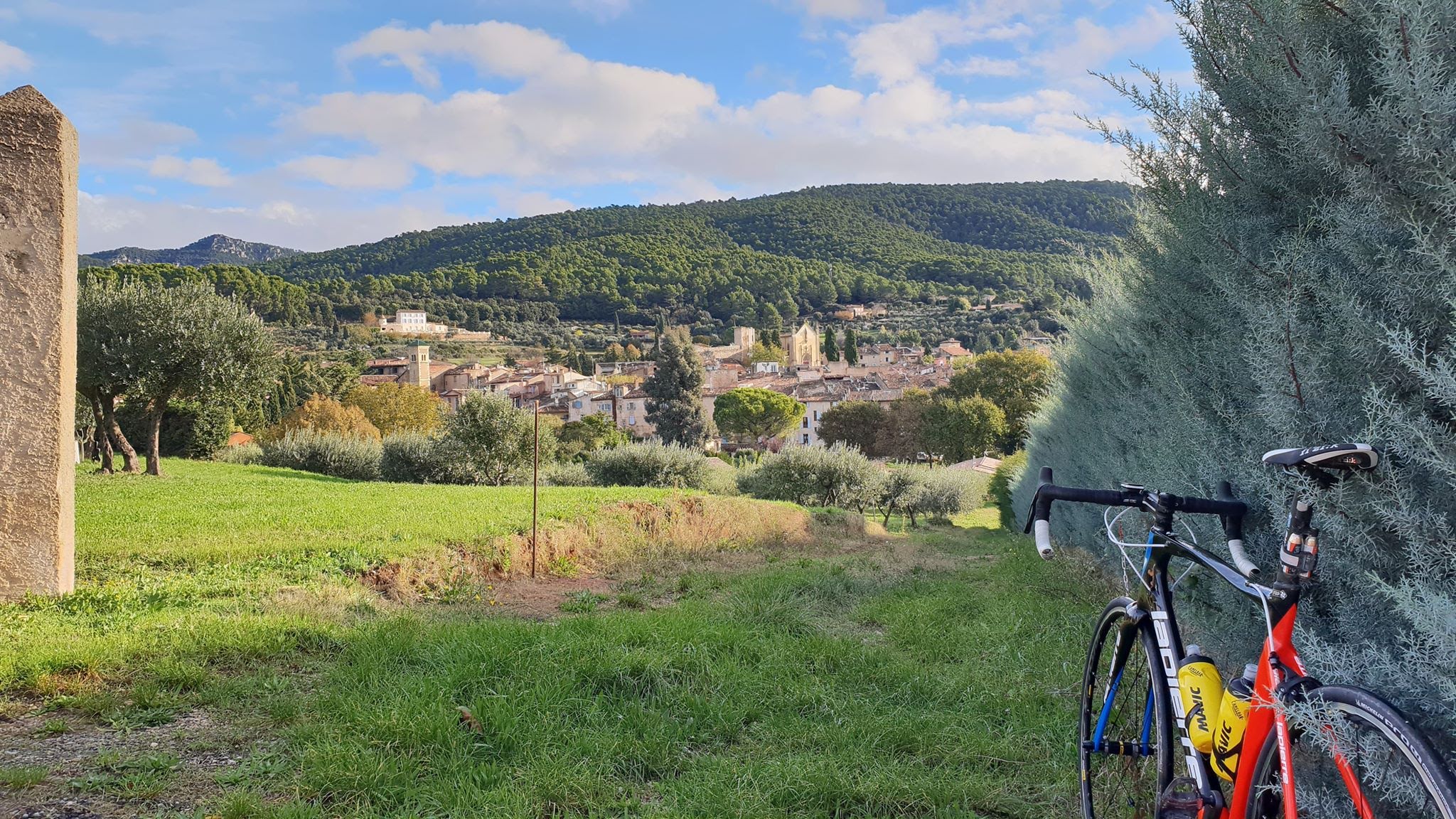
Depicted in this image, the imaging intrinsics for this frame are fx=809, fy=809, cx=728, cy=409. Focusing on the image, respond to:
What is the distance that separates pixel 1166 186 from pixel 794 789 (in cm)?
303

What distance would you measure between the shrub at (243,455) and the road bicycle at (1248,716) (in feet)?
71.7

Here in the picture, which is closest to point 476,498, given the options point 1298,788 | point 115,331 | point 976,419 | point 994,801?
point 115,331

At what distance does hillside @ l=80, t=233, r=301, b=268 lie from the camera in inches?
2820

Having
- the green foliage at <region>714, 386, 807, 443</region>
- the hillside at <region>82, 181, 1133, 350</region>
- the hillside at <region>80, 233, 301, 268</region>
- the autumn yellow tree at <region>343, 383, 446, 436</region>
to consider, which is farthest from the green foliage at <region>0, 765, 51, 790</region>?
the hillside at <region>80, 233, 301, 268</region>

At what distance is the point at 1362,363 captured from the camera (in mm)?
Answer: 1963

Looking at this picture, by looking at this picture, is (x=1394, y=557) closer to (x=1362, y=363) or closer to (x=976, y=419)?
(x=1362, y=363)

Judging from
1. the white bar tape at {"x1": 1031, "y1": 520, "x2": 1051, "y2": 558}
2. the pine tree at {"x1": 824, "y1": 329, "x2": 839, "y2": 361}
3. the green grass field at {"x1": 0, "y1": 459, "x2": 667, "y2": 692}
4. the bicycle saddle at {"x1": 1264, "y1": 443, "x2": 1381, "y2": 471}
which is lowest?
the green grass field at {"x1": 0, "y1": 459, "x2": 667, "y2": 692}

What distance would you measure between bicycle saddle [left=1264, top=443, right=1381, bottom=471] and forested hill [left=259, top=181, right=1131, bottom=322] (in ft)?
233

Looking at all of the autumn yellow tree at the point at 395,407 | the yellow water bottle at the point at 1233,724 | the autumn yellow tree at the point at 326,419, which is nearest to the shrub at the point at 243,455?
the autumn yellow tree at the point at 326,419

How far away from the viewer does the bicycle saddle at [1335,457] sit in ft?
5.07

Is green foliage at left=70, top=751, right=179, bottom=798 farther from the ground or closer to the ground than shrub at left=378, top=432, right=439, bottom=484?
closer to the ground

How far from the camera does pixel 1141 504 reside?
2.07m

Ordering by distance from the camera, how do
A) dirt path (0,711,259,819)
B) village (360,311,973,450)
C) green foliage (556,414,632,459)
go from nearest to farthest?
dirt path (0,711,259,819)
green foliage (556,414,632,459)
village (360,311,973,450)

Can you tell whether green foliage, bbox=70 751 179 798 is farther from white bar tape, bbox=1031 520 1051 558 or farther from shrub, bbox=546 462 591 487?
shrub, bbox=546 462 591 487
